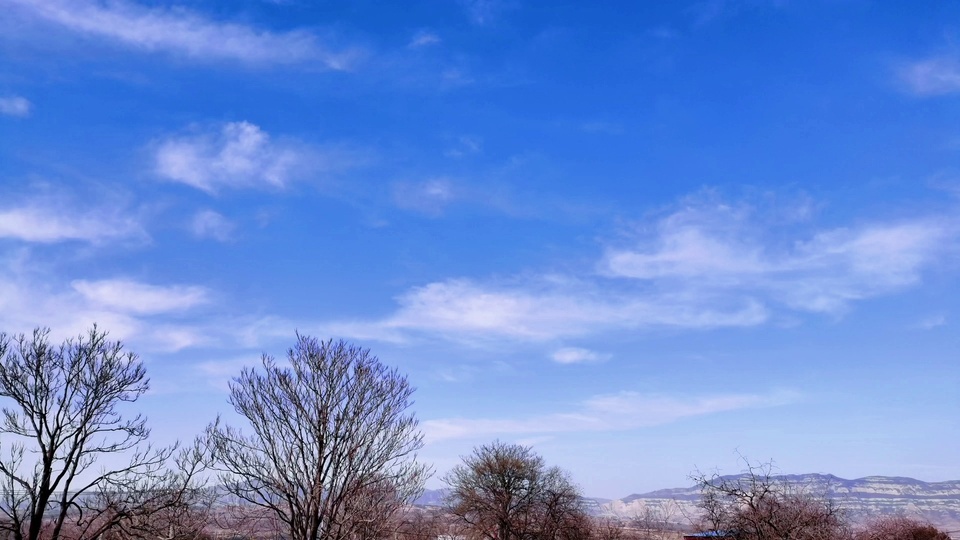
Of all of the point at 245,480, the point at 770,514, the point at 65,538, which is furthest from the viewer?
the point at 65,538

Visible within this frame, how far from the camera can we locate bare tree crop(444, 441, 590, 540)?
47531 millimetres

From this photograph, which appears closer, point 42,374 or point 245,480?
point 245,480

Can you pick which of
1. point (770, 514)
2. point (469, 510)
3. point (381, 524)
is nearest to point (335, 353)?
point (381, 524)

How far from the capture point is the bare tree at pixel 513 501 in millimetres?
47531

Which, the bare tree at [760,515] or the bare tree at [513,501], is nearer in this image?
the bare tree at [760,515]

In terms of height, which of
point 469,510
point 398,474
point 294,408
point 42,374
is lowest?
point 469,510

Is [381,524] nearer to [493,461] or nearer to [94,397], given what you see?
[94,397]

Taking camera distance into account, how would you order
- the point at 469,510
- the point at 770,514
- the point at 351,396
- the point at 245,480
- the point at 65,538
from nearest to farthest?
1. the point at 770,514
2. the point at 245,480
3. the point at 351,396
4. the point at 65,538
5. the point at 469,510

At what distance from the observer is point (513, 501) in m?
52.0

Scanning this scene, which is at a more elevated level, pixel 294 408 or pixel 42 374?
pixel 42 374

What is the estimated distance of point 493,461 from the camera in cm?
5375

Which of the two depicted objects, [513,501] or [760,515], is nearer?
[760,515]

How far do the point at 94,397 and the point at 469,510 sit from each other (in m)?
34.6

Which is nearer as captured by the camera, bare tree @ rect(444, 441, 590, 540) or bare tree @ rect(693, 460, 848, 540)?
bare tree @ rect(693, 460, 848, 540)
